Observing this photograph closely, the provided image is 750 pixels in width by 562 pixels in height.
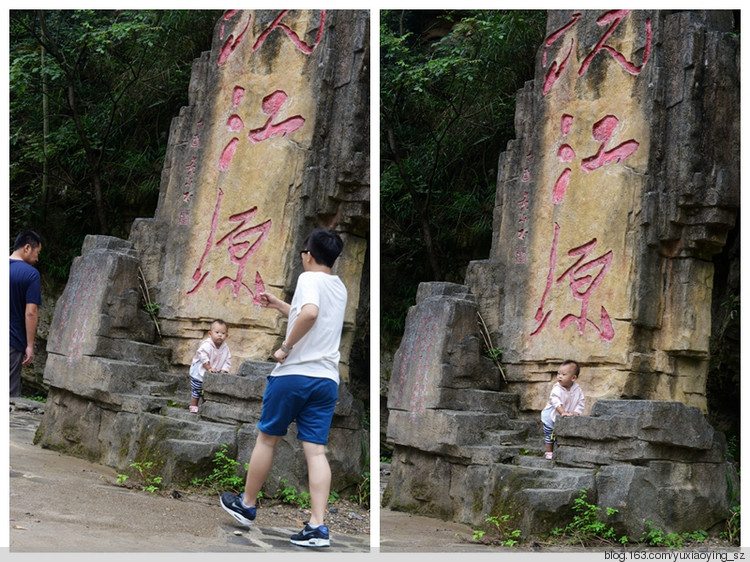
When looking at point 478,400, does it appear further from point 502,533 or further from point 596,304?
→ point 596,304

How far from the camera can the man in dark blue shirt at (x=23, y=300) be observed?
450 cm

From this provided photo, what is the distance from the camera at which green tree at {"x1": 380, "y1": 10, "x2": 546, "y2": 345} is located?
14.8ft

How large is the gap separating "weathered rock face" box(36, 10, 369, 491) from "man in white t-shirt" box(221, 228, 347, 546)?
102 cm

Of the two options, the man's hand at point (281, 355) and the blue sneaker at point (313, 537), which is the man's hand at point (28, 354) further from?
the blue sneaker at point (313, 537)

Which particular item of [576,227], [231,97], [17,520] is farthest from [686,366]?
[17,520]

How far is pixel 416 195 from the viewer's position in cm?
453

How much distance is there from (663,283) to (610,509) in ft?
3.90

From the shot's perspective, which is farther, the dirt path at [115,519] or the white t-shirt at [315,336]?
the dirt path at [115,519]


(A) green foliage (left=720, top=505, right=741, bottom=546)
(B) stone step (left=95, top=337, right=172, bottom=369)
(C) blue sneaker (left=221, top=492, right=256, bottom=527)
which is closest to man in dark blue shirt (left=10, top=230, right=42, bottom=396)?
(B) stone step (left=95, top=337, right=172, bottom=369)

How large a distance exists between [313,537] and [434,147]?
1.93m

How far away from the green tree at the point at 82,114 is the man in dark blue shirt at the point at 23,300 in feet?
0.93

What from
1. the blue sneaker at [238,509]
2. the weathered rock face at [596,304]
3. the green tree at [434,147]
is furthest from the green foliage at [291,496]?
the green tree at [434,147]

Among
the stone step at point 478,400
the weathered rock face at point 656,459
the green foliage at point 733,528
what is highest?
the stone step at point 478,400
